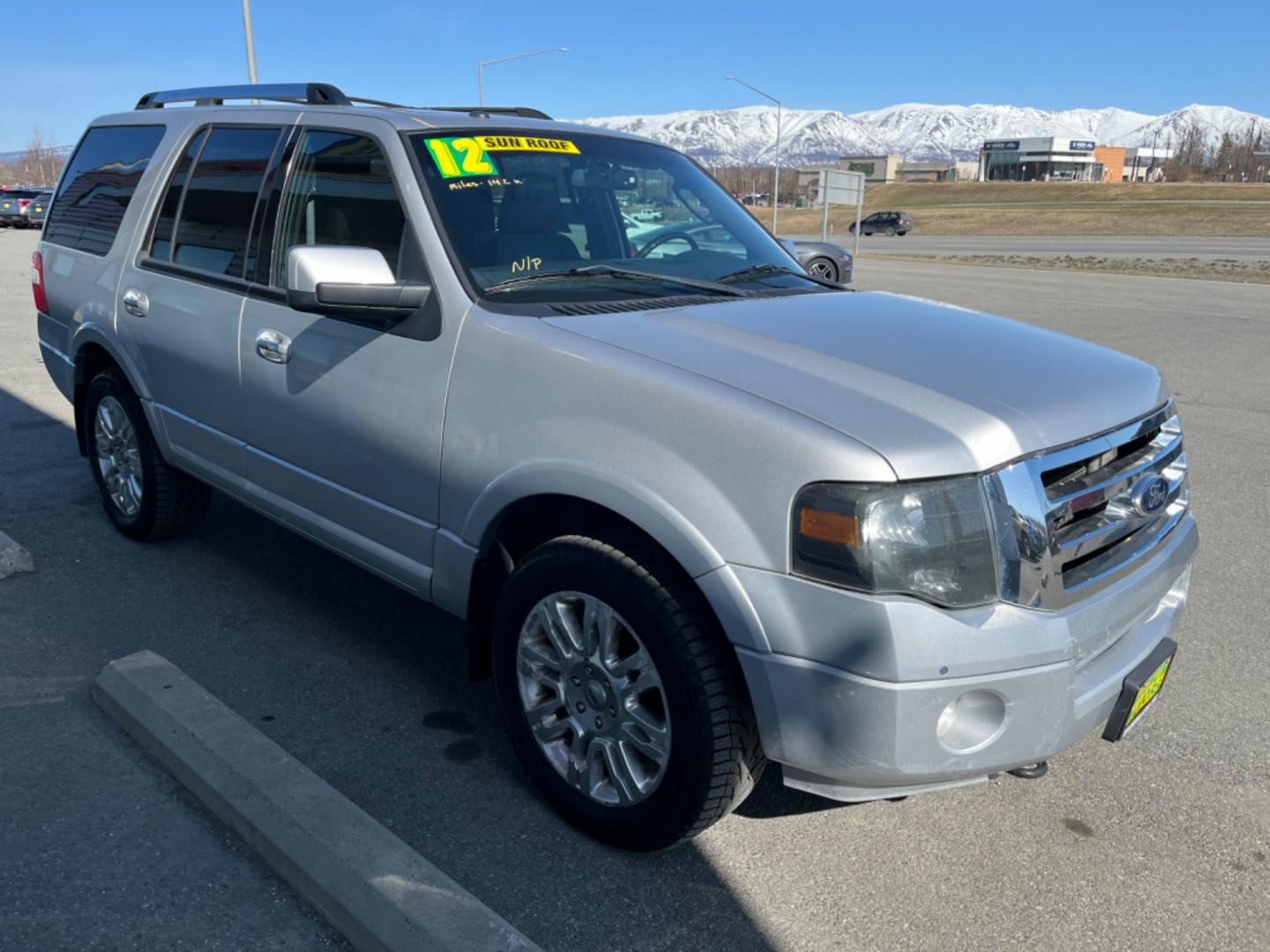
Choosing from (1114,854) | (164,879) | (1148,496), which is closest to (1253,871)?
(1114,854)

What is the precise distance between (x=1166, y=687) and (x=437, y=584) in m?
2.65

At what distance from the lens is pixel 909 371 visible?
2.60 meters

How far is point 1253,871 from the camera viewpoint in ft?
9.03

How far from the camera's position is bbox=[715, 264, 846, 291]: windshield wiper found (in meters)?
3.65

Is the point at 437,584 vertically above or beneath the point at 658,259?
beneath

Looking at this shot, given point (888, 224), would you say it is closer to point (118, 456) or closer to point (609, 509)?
point (118, 456)

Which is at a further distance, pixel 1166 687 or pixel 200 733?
pixel 1166 687

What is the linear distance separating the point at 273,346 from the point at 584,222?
3.83 ft

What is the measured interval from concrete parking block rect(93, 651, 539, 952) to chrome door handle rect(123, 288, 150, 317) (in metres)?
1.68

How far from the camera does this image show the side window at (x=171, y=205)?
14.2 ft

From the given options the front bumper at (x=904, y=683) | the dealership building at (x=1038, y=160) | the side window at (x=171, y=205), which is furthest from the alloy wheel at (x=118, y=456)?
the dealership building at (x=1038, y=160)

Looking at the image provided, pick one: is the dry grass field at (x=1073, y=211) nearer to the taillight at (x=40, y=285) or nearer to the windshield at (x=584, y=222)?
the taillight at (x=40, y=285)

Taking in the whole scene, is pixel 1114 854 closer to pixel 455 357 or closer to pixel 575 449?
pixel 575 449

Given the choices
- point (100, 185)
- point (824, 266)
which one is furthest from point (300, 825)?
point (824, 266)
